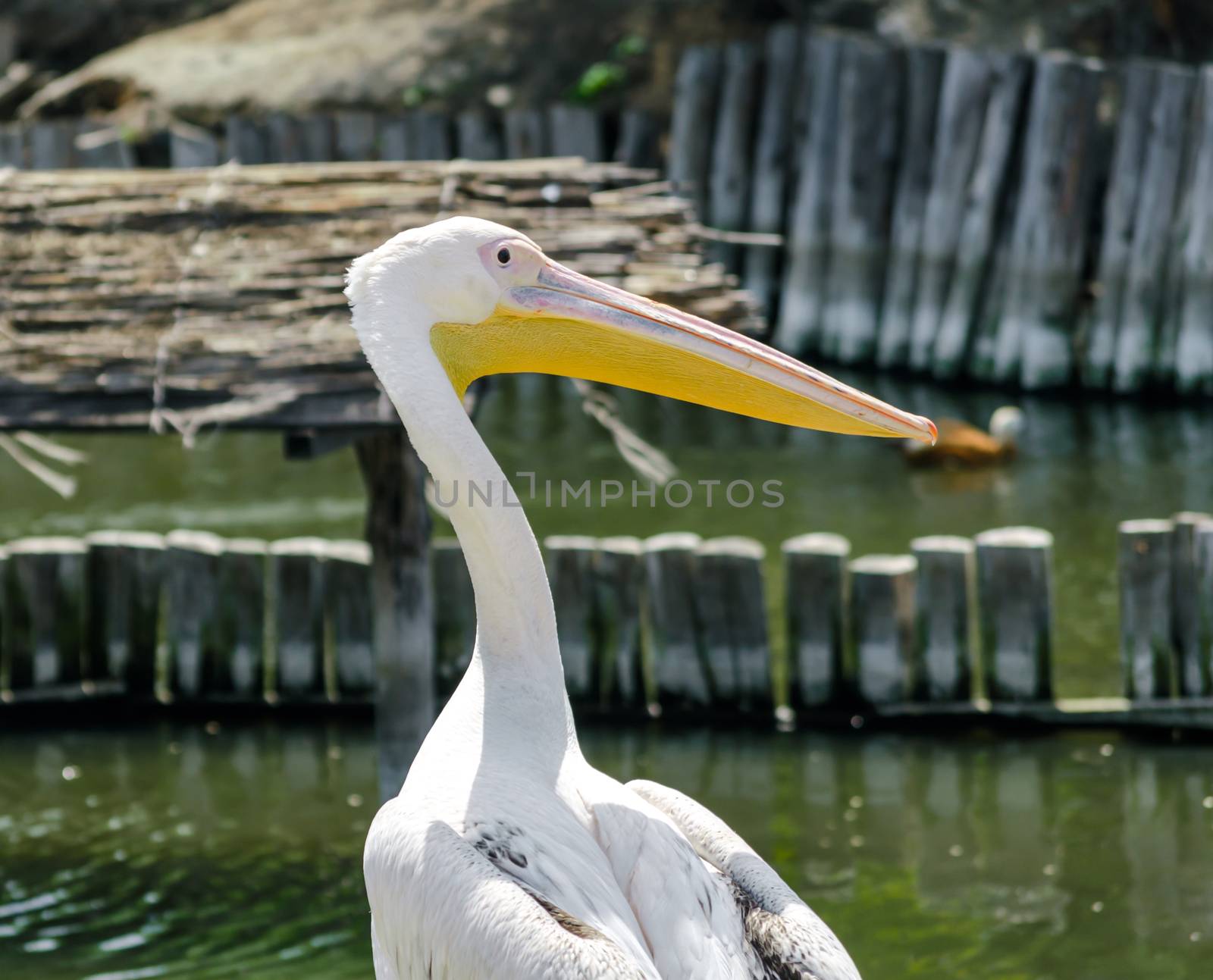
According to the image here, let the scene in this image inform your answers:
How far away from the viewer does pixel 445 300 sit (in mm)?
3412

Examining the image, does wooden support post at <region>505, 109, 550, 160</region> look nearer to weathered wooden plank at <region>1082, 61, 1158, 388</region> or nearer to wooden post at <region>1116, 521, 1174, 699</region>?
weathered wooden plank at <region>1082, 61, 1158, 388</region>

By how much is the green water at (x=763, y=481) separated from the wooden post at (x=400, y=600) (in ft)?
9.23

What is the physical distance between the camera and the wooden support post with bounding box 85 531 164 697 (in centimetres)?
650

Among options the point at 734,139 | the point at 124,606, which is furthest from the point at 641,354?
the point at 734,139

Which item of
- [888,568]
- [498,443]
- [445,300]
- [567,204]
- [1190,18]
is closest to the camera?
[445,300]

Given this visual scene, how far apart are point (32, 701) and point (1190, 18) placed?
37.9 feet

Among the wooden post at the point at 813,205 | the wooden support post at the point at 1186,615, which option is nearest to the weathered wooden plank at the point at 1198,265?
the wooden post at the point at 813,205

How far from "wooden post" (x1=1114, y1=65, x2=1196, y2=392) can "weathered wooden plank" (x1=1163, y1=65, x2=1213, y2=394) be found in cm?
8

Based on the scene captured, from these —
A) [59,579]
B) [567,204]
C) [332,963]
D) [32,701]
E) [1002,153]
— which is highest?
[1002,153]

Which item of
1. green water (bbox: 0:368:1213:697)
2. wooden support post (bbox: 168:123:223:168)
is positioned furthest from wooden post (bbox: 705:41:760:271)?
wooden support post (bbox: 168:123:223:168)

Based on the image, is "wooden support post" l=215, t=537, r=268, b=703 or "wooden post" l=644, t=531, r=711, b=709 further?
"wooden support post" l=215, t=537, r=268, b=703

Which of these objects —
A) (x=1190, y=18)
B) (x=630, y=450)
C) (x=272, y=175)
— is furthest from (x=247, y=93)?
(x=630, y=450)

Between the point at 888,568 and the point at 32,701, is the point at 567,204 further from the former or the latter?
the point at 32,701

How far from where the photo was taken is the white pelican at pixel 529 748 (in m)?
2.90
